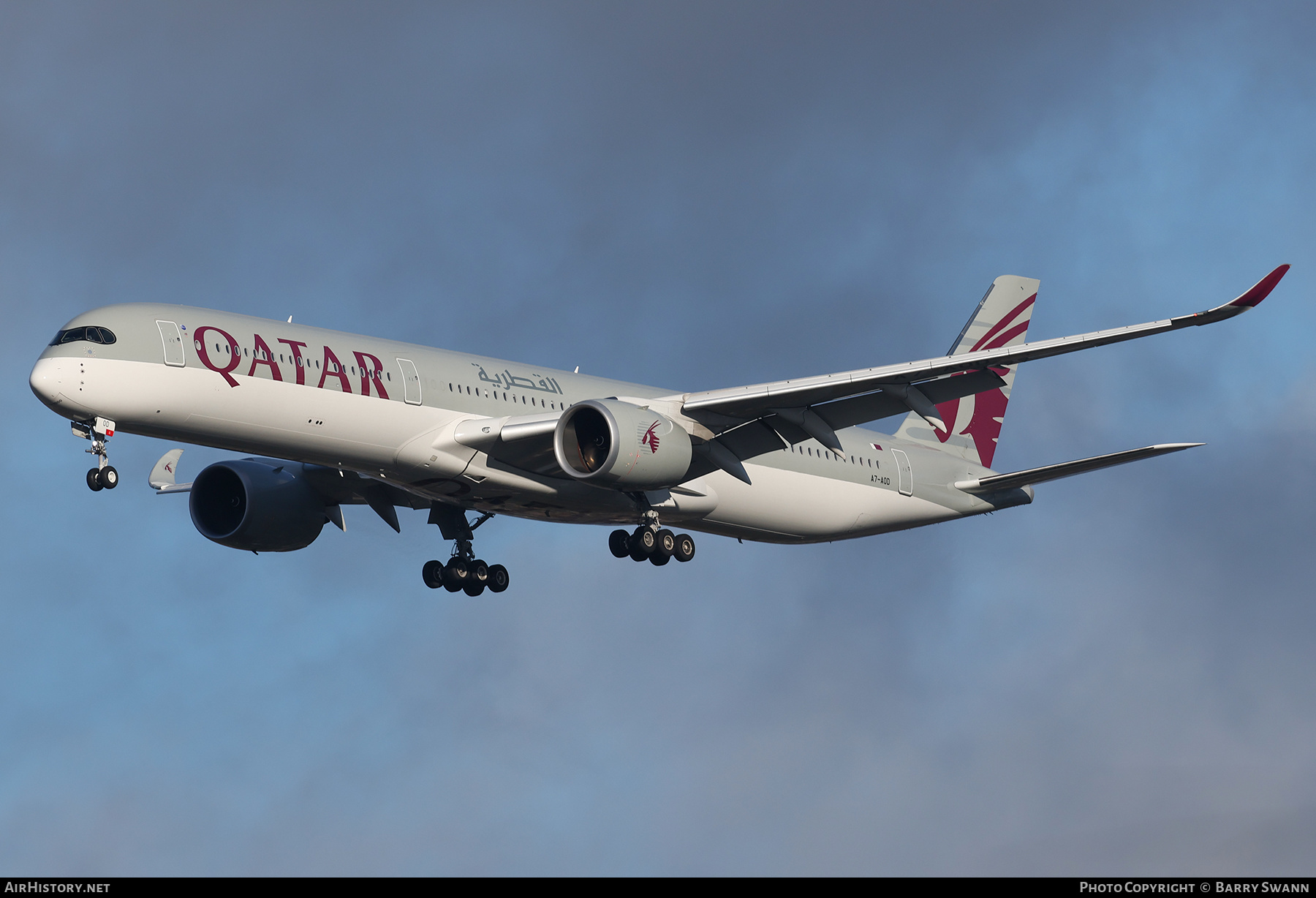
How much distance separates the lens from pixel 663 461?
3369 cm

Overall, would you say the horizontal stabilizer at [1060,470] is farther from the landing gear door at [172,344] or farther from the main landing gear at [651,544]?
the landing gear door at [172,344]

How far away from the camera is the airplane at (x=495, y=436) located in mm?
30844

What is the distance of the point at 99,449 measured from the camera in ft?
99.7

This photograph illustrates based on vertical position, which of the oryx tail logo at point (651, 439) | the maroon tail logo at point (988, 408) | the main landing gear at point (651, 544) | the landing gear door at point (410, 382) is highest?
the maroon tail logo at point (988, 408)

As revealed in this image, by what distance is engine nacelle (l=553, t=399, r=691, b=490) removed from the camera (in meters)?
33.0

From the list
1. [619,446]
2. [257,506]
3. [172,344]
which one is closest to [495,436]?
[619,446]

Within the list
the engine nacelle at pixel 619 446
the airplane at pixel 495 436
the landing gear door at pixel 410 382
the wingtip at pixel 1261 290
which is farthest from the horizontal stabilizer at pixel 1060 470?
the landing gear door at pixel 410 382

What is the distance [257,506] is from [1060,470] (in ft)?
67.0

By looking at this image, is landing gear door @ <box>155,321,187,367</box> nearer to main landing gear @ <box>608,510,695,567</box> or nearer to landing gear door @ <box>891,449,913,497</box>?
main landing gear @ <box>608,510,695,567</box>

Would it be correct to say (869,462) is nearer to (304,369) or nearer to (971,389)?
(971,389)

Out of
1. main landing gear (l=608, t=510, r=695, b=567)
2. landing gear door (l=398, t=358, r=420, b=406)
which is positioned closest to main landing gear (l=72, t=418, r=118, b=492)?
landing gear door (l=398, t=358, r=420, b=406)

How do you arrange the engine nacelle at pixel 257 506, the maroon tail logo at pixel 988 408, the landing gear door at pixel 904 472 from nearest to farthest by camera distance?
the engine nacelle at pixel 257 506 < the landing gear door at pixel 904 472 < the maroon tail logo at pixel 988 408

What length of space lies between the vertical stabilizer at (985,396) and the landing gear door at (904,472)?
140cm
